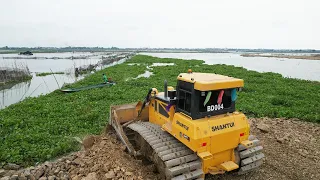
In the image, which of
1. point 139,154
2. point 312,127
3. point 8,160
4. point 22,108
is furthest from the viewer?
point 22,108

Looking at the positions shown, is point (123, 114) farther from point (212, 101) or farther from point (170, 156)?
point (212, 101)

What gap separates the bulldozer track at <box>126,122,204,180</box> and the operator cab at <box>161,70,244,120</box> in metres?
0.89

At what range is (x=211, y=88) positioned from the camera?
527 centimetres

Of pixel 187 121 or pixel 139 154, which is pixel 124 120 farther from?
pixel 187 121

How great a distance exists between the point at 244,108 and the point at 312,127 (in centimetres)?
345

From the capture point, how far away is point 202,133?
528 cm

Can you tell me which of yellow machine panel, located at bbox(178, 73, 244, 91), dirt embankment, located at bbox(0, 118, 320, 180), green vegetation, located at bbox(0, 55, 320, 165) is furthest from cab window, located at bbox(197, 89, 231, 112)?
green vegetation, located at bbox(0, 55, 320, 165)

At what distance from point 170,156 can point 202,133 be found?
36.7 inches

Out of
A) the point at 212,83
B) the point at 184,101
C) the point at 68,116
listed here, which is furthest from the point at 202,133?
the point at 68,116

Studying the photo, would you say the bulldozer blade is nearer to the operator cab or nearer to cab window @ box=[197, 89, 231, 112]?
the operator cab

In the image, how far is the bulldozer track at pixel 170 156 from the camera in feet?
17.6

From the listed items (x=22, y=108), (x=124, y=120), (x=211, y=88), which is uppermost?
(x=211, y=88)

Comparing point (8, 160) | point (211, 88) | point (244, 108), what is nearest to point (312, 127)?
point (244, 108)

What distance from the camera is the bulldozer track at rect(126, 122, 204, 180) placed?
5.38m
